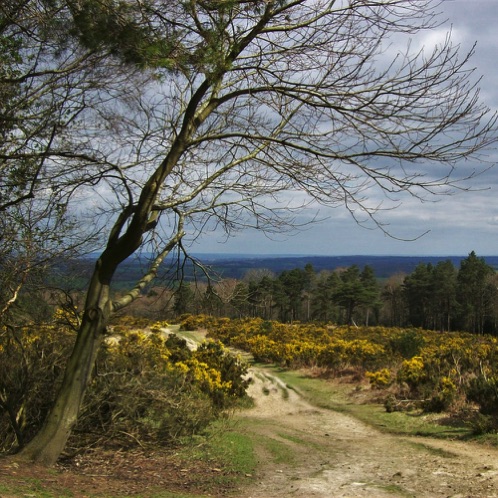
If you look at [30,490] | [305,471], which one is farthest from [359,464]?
[30,490]

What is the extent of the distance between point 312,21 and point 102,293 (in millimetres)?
3536

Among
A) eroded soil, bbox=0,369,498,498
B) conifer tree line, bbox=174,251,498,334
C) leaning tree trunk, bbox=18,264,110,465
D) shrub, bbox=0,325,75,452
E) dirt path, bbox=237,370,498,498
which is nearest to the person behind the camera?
eroded soil, bbox=0,369,498,498

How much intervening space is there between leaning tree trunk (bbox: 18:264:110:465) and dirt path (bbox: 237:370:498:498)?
191 cm

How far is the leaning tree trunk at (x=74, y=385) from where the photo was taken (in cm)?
534

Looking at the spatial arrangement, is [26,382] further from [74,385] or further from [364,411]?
[364,411]

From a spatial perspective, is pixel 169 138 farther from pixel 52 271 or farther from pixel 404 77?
pixel 404 77

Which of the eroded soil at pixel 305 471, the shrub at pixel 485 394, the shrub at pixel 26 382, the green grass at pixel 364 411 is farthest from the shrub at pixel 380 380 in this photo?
the shrub at pixel 26 382

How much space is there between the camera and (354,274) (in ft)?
190

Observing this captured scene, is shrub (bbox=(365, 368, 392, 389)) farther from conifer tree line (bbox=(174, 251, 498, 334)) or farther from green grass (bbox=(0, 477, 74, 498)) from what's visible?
conifer tree line (bbox=(174, 251, 498, 334))

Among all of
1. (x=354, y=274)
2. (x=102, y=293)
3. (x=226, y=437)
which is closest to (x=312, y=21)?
(x=102, y=293)

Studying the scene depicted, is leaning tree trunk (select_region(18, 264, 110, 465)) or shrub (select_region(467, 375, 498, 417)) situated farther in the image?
shrub (select_region(467, 375, 498, 417))

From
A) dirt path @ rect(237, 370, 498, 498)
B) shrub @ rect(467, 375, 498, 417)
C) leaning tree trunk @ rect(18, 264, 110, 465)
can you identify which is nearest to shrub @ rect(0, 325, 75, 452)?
leaning tree trunk @ rect(18, 264, 110, 465)

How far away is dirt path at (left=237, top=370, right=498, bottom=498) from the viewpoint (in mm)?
5613

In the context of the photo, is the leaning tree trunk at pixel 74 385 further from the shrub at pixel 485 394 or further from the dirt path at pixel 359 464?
the shrub at pixel 485 394
